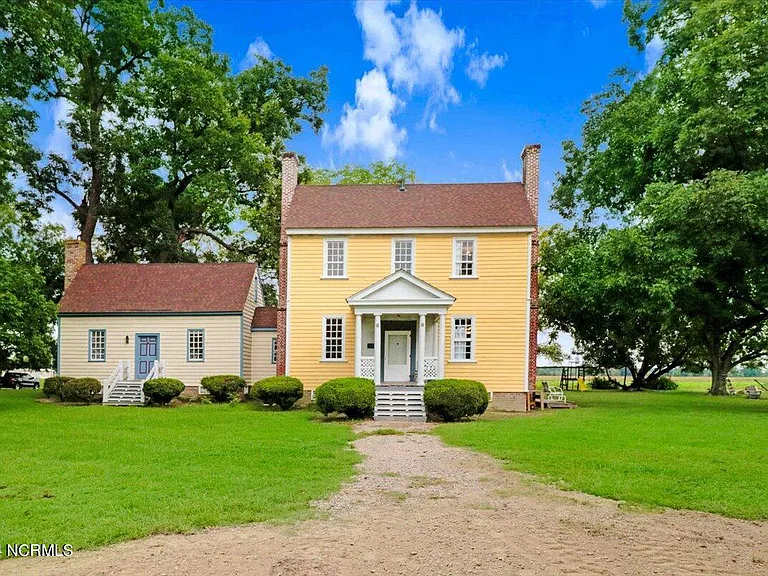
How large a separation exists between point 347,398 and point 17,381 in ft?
98.9

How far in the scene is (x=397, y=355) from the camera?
23.0 m

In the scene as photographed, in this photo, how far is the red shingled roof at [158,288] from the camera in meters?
25.7

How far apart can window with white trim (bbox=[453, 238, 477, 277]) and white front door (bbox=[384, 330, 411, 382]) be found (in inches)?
129

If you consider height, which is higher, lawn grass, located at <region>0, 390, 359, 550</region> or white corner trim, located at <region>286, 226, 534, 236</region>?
white corner trim, located at <region>286, 226, 534, 236</region>

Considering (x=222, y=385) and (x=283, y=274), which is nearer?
(x=222, y=385)

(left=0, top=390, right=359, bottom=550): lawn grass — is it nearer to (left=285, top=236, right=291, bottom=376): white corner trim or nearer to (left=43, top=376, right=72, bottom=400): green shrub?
(left=285, top=236, right=291, bottom=376): white corner trim

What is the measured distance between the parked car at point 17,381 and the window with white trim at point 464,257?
102ft

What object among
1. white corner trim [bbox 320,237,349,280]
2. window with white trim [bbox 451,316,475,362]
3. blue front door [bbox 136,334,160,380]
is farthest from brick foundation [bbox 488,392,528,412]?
blue front door [bbox 136,334,160,380]

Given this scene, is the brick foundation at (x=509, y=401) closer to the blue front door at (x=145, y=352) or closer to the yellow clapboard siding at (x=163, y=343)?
the yellow clapboard siding at (x=163, y=343)

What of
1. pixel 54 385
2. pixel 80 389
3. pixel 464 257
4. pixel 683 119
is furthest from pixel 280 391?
pixel 683 119

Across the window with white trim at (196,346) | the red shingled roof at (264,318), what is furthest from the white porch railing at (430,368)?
the window with white trim at (196,346)

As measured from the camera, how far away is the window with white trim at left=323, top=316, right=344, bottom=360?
75.2 feet

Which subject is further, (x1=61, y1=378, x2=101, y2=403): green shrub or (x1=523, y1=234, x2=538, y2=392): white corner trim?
(x1=61, y1=378, x2=101, y2=403): green shrub

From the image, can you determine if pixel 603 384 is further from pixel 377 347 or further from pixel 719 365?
pixel 377 347
